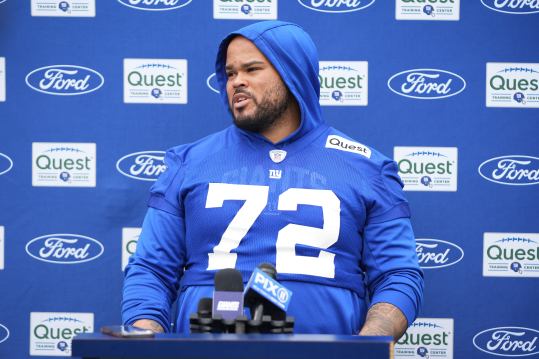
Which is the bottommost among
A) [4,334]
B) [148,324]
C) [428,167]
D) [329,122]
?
[4,334]

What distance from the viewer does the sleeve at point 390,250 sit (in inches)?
100

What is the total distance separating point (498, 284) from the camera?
3.22 meters

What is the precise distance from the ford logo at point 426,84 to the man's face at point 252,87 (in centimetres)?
70

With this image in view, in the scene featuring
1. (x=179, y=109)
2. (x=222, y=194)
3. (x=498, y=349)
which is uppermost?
(x=179, y=109)

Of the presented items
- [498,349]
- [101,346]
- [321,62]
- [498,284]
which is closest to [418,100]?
[321,62]

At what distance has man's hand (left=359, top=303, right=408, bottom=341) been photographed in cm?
241

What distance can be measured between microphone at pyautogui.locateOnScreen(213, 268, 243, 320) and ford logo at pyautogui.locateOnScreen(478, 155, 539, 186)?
171cm

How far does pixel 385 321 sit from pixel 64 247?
1377 mm

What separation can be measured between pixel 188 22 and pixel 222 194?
2.99 ft

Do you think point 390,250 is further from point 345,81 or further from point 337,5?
point 337,5

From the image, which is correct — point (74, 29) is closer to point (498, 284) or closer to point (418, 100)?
point (418, 100)

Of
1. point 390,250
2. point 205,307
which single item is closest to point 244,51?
point 390,250

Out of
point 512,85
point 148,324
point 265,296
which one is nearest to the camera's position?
point 265,296

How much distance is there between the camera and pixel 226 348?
1610 mm
